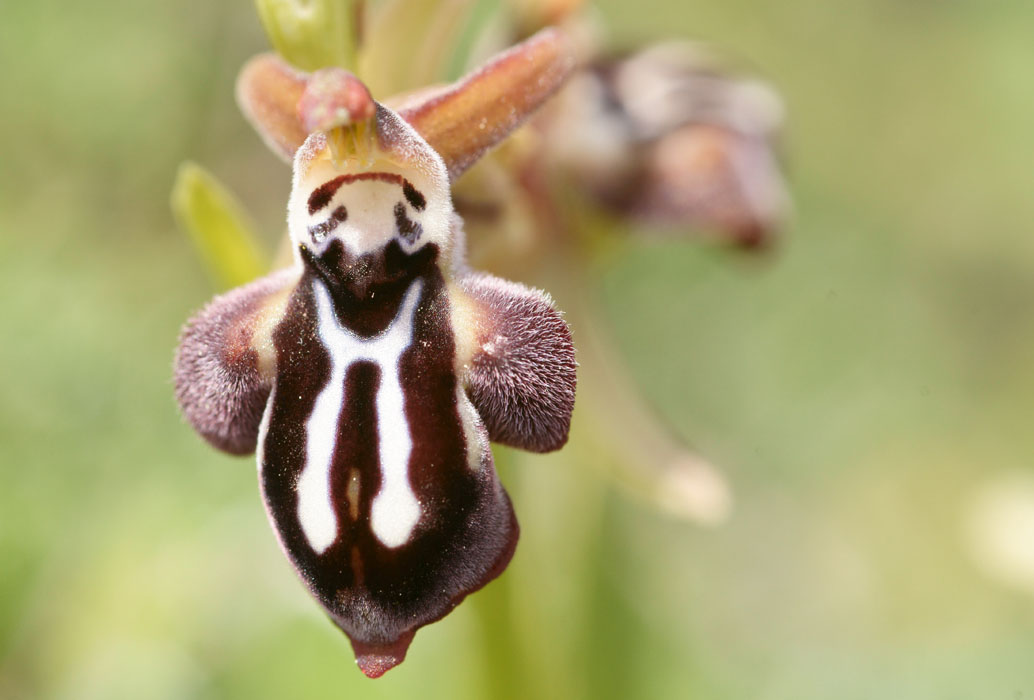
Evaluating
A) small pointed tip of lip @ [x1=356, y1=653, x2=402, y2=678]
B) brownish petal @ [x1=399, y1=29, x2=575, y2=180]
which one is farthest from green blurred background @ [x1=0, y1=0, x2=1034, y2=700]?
brownish petal @ [x1=399, y1=29, x2=575, y2=180]

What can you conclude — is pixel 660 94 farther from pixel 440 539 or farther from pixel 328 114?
pixel 440 539

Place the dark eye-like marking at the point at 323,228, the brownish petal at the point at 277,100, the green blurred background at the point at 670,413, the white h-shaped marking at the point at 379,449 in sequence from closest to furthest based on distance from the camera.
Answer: the white h-shaped marking at the point at 379,449 → the dark eye-like marking at the point at 323,228 → the brownish petal at the point at 277,100 → the green blurred background at the point at 670,413

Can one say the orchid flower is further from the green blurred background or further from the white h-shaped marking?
the green blurred background

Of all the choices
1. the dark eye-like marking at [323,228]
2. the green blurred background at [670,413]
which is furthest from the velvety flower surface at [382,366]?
the green blurred background at [670,413]

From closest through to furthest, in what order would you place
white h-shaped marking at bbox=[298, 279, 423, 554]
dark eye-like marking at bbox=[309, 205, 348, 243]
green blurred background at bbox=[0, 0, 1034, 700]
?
white h-shaped marking at bbox=[298, 279, 423, 554] → dark eye-like marking at bbox=[309, 205, 348, 243] → green blurred background at bbox=[0, 0, 1034, 700]

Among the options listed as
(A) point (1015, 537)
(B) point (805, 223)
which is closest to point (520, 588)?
(A) point (1015, 537)

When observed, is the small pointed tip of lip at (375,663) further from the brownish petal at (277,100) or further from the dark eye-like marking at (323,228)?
the brownish petal at (277,100)

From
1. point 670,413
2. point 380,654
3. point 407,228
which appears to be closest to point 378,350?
point 407,228
